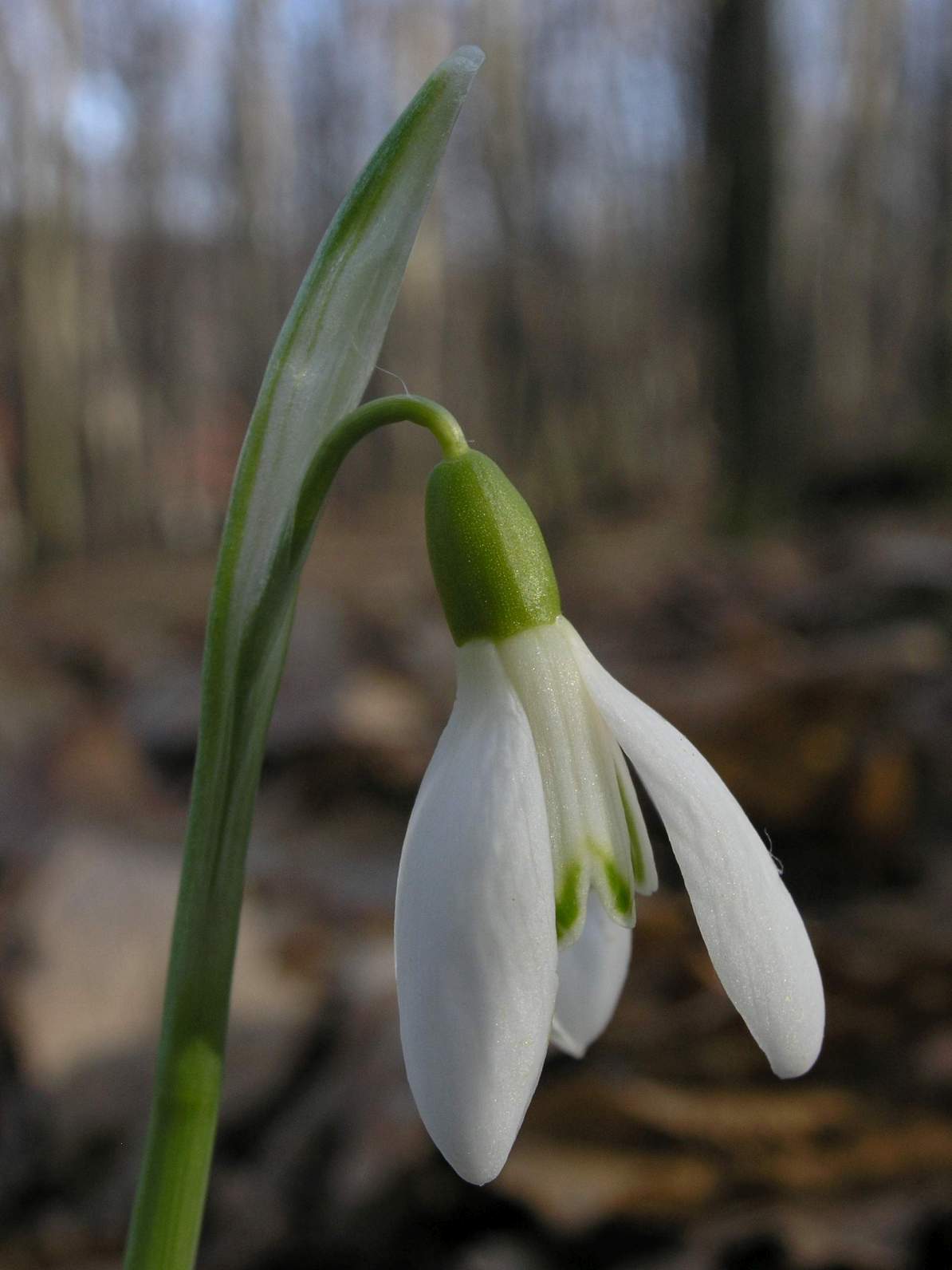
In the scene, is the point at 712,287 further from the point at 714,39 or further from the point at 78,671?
the point at 78,671

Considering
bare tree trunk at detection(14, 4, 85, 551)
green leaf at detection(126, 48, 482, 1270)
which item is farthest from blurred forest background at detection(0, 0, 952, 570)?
green leaf at detection(126, 48, 482, 1270)

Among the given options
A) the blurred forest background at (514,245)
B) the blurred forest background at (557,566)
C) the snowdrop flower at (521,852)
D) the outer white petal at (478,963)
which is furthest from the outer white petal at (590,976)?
the blurred forest background at (514,245)

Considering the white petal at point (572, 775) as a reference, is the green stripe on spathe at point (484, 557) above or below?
above

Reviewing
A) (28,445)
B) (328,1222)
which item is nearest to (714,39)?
(28,445)

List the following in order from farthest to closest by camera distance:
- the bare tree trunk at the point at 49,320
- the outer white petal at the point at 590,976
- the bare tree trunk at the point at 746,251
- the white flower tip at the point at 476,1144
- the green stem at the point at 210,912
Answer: the bare tree trunk at the point at 746,251 < the bare tree trunk at the point at 49,320 < the outer white petal at the point at 590,976 < the green stem at the point at 210,912 < the white flower tip at the point at 476,1144

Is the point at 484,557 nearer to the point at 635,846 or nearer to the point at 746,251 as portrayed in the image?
the point at 635,846

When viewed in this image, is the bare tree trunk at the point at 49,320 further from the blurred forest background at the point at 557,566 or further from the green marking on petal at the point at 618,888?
the green marking on petal at the point at 618,888

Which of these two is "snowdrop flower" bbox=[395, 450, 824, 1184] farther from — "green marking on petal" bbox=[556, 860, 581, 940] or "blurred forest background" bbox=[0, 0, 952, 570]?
"blurred forest background" bbox=[0, 0, 952, 570]
